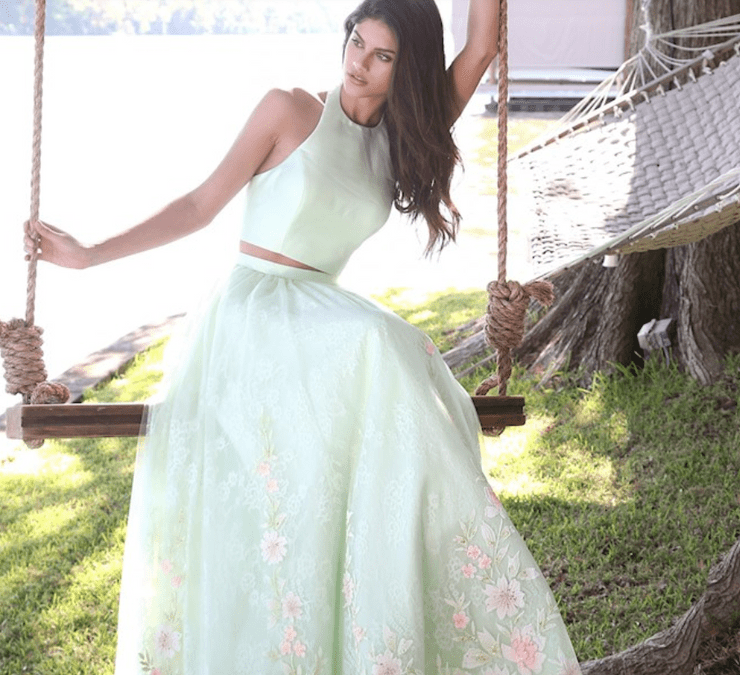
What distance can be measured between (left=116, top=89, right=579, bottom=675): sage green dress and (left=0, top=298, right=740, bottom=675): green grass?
803mm

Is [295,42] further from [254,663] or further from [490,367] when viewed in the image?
[254,663]

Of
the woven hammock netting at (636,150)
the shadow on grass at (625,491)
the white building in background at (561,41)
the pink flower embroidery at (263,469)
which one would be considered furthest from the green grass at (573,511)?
the white building in background at (561,41)

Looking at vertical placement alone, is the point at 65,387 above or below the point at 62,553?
above

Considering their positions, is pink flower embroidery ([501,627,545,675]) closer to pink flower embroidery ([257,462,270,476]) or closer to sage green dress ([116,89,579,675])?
sage green dress ([116,89,579,675])

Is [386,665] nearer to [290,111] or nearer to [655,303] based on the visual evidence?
[290,111]

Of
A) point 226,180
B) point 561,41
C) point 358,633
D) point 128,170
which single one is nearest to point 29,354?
point 226,180

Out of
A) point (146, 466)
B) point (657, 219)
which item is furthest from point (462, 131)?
point (146, 466)

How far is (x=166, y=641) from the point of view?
149 centimetres

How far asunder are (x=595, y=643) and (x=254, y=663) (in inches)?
39.6

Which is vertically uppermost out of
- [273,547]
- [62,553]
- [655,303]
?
[655,303]

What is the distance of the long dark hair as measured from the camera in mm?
1683

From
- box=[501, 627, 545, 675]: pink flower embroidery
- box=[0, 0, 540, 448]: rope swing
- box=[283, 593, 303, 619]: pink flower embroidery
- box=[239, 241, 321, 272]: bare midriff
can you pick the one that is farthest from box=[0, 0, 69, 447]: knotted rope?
box=[501, 627, 545, 675]: pink flower embroidery

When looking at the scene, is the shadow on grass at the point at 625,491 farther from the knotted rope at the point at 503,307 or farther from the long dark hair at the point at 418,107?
the long dark hair at the point at 418,107

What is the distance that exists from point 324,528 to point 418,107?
70 centimetres
